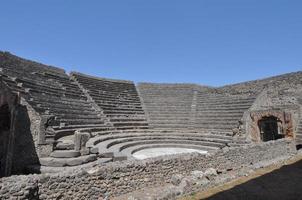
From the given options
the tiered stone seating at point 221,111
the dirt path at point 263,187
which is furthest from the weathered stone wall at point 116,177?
the tiered stone seating at point 221,111

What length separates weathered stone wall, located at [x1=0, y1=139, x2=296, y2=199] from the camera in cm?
586

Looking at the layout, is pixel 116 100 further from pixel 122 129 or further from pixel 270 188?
pixel 270 188

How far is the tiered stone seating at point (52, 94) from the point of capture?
1380 centimetres

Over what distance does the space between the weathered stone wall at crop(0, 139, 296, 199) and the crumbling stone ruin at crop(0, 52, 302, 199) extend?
2 centimetres

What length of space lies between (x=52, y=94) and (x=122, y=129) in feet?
18.0

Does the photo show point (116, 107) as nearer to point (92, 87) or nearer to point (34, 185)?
point (92, 87)

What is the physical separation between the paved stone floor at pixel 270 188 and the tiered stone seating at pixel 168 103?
1237 centimetres

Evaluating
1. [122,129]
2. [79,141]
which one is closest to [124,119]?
[122,129]

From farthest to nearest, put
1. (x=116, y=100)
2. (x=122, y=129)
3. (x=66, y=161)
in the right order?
(x=116, y=100)
(x=122, y=129)
(x=66, y=161)

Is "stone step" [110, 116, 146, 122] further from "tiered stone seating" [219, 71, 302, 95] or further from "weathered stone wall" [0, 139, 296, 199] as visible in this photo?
"weathered stone wall" [0, 139, 296, 199]

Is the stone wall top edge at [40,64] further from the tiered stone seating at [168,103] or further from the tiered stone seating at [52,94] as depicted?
the tiered stone seating at [168,103]

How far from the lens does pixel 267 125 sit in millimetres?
18203

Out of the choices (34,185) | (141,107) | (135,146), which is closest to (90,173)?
(34,185)

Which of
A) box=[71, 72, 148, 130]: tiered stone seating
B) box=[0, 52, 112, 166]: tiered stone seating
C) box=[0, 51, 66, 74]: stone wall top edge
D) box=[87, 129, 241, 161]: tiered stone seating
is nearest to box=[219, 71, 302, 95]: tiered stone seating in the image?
box=[87, 129, 241, 161]: tiered stone seating
